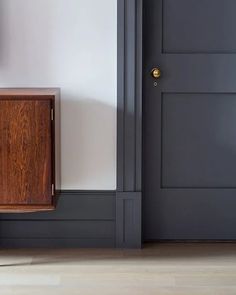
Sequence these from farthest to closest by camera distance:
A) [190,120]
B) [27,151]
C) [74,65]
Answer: [190,120], [74,65], [27,151]

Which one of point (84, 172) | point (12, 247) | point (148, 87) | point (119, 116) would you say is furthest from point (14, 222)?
point (148, 87)

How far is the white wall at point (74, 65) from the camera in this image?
3492 mm

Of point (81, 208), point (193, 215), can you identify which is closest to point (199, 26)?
point (193, 215)

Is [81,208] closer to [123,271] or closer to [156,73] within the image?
[123,271]

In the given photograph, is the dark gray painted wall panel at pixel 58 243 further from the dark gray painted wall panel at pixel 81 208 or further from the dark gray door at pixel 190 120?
the dark gray door at pixel 190 120

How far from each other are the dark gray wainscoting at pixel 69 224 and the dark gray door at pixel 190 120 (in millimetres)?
253

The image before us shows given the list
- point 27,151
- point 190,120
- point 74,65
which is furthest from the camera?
point 190,120

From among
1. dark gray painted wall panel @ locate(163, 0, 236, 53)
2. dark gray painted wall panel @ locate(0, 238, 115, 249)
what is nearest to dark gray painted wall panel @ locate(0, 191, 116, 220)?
dark gray painted wall panel @ locate(0, 238, 115, 249)

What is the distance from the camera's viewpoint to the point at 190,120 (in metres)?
3.68

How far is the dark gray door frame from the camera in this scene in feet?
11.4

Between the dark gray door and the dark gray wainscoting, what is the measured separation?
0.83 feet

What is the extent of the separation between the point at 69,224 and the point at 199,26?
4.22 feet

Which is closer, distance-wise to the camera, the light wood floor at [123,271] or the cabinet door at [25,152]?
the light wood floor at [123,271]

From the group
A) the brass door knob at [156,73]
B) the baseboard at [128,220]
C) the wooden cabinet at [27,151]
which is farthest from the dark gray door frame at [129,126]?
the wooden cabinet at [27,151]
